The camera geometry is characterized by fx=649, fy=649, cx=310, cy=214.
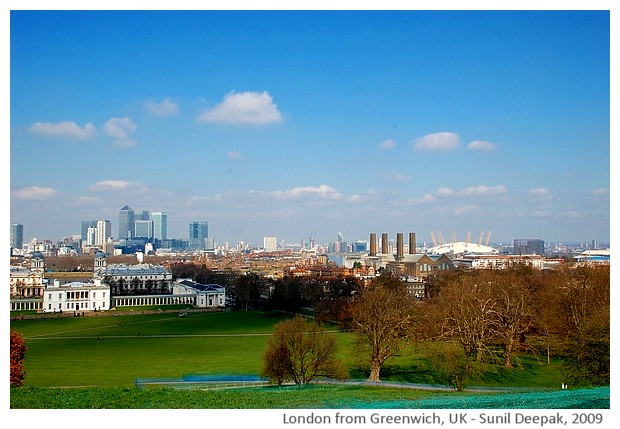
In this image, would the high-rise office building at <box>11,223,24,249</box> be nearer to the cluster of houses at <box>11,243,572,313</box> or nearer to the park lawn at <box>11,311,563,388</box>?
A: the cluster of houses at <box>11,243,572,313</box>

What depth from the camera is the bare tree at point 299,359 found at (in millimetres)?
10242

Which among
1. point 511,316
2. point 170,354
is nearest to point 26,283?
point 170,354

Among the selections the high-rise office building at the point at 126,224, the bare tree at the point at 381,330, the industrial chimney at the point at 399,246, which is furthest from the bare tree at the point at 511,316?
the high-rise office building at the point at 126,224

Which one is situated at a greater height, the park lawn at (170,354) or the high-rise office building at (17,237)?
the high-rise office building at (17,237)

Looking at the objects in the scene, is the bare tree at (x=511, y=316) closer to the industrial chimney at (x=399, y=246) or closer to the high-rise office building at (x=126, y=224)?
the industrial chimney at (x=399, y=246)

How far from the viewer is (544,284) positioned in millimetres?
19188

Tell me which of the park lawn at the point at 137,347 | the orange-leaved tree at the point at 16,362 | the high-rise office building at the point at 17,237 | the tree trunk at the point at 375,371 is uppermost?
the high-rise office building at the point at 17,237

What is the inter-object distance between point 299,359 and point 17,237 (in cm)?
2157

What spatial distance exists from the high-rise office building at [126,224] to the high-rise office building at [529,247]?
94.5 feet

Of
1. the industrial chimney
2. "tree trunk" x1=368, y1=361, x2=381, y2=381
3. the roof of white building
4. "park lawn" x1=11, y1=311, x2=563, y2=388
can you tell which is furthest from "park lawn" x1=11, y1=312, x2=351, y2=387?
the roof of white building

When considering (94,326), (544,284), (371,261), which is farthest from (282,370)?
(371,261)

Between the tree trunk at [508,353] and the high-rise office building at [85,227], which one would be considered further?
the high-rise office building at [85,227]

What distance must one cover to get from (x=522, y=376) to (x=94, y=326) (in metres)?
15.2
